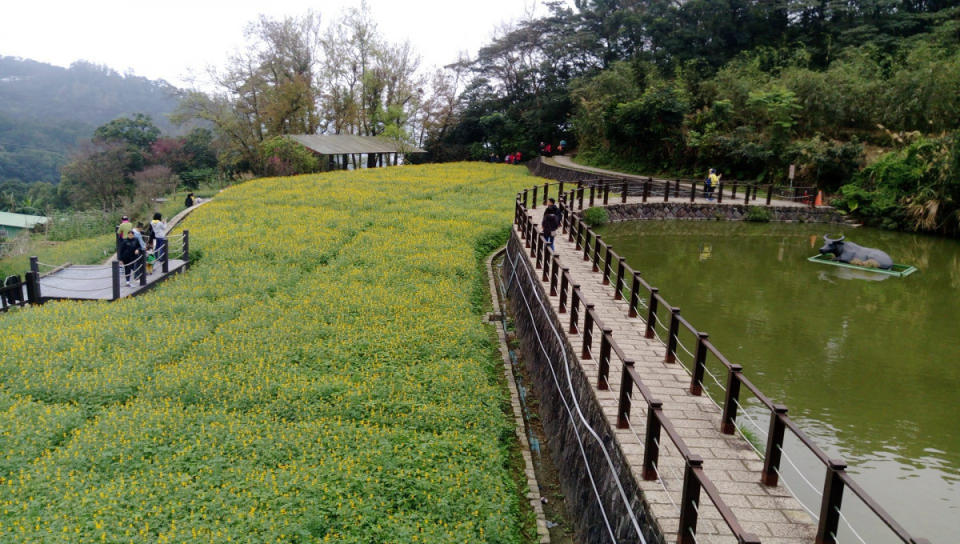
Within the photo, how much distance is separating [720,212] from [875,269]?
10.0 meters

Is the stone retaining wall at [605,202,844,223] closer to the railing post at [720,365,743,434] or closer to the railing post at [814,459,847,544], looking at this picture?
the railing post at [720,365,743,434]

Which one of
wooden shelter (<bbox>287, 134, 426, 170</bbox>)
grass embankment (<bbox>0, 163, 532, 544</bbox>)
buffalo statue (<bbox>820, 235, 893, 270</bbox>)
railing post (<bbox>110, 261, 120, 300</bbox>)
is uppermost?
wooden shelter (<bbox>287, 134, 426, 170</bbox>)

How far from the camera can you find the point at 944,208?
26.0 m

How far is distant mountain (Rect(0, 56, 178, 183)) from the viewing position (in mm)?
82188

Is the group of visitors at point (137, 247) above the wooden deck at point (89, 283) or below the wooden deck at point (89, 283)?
above

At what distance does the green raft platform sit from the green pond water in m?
0.32

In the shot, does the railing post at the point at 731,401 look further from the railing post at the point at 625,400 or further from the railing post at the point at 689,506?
the railing post at the point at 689,506

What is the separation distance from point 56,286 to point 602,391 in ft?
45.6

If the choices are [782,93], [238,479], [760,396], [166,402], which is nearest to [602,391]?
[760,396]

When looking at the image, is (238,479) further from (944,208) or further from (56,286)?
(944,208)

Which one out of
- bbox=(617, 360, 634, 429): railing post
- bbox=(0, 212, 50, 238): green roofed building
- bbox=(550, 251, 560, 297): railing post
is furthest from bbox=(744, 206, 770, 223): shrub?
bbox=(0, 212, 50, 238): green roofed building

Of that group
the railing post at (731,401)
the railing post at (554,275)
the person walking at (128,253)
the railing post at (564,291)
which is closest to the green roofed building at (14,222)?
the person walking at (128,253)

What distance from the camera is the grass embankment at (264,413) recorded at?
6.90 meters

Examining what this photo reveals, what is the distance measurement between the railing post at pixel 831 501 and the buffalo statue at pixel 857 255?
57.2ft
